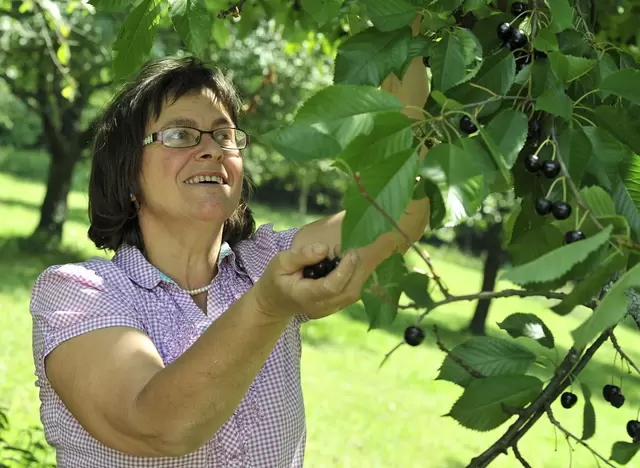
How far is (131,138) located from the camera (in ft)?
8.24

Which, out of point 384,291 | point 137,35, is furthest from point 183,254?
point 384,291

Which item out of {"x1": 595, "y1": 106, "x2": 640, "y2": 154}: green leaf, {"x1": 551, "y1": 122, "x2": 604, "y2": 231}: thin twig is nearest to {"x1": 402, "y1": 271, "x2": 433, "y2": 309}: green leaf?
{"x1": 551, "y1": 122, "x2": 604, "y2": 231}: thin twig

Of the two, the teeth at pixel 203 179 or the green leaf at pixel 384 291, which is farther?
the teeth at pixel 203 179

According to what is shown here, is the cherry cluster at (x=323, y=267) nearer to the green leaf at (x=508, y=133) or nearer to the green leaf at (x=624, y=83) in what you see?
the green leaf at (x=508, y=133)

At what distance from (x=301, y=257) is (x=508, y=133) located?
37cm

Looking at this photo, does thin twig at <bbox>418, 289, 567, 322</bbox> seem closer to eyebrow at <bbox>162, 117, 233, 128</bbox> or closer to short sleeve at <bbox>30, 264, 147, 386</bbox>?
short sleeve at <bbox>30, 264, 147, 386</bbox>

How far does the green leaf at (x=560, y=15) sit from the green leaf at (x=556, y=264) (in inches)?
22.5

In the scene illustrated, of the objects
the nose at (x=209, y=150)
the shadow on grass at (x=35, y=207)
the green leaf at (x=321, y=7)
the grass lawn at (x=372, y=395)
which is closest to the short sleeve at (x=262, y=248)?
the nose at (x=209, y=150)

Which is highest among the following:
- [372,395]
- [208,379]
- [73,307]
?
[208,379]

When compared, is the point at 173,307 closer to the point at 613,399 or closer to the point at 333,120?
the point at 613,399

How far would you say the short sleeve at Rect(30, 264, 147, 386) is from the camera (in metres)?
2.11

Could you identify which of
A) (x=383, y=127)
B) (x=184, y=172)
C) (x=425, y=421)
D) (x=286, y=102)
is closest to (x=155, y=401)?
(x=184, y=172)

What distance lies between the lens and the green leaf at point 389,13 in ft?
4.85

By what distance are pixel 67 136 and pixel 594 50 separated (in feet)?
49.6
